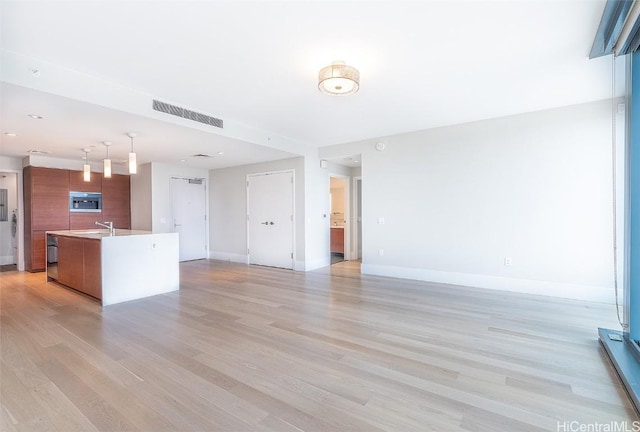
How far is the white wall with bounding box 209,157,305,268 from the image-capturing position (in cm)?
741

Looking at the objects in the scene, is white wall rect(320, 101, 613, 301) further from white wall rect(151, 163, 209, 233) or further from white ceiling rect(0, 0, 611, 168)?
white wall rect(151, 163, 209, 233)

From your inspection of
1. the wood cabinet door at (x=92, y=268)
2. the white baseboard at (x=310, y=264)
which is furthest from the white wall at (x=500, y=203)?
the wood cabinet door at (x=92, y=268)

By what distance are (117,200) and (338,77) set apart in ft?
22.8

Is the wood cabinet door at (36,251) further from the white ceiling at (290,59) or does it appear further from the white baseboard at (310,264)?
the white baseboard at (310,264)

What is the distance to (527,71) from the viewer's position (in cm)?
320

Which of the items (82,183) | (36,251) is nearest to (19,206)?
(36,251)

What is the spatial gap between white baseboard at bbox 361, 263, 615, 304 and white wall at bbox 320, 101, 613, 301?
14mm

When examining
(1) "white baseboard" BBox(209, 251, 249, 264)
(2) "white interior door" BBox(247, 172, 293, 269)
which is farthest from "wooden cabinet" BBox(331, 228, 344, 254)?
(1) "white baseboard" BBox(209, 251, 249, 264)

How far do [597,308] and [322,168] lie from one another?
505cm

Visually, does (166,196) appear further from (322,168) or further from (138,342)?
(138,342)

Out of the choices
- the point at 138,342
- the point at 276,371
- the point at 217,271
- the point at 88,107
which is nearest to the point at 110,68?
the point at 88,107

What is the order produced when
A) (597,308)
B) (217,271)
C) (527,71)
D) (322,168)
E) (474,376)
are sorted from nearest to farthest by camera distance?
(474,376), (527,71), (597,308), (217,271), (322,168)

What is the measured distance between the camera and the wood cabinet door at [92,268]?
4.12 m

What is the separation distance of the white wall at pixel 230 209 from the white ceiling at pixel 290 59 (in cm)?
272
